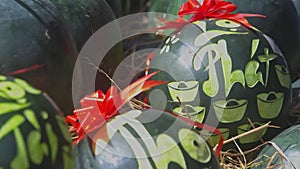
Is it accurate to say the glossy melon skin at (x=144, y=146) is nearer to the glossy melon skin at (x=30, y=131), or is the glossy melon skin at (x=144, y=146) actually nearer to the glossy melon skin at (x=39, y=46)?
the glossy melon skin at (x=30, y=131)

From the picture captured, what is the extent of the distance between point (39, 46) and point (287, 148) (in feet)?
2.38

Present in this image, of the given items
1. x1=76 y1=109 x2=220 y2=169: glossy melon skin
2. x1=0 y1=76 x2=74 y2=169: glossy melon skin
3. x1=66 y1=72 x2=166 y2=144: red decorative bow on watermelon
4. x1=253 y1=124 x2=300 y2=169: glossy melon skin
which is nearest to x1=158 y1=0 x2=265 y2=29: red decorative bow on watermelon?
x1=253 y1=124 x2=300 y2=169: glossy melon skin

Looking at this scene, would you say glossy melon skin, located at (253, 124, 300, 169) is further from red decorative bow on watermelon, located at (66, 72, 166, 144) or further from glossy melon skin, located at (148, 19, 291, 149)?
red decorative bow on watermelon, located at (66, 72, 166, 144)

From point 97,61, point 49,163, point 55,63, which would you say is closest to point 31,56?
point 55,63

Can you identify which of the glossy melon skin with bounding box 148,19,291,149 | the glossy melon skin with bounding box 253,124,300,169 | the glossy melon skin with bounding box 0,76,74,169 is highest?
the glossy melon skin with bounding box 0,76,74,169

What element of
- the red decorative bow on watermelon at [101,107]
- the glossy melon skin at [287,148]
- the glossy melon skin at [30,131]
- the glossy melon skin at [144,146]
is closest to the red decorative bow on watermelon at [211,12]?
the glossy melon skin at [287,148]

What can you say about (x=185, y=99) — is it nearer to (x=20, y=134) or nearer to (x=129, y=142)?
(x=129, y=142)

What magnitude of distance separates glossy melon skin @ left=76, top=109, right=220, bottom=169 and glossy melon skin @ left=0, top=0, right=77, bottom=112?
13.8 inches

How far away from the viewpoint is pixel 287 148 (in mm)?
1927

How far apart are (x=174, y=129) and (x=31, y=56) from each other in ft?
1.64

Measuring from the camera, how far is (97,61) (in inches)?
88.9

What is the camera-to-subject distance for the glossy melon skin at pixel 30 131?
1.26 metres

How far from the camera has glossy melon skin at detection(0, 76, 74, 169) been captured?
1265 mm

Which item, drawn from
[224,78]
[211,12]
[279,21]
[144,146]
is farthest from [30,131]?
[279,21]
